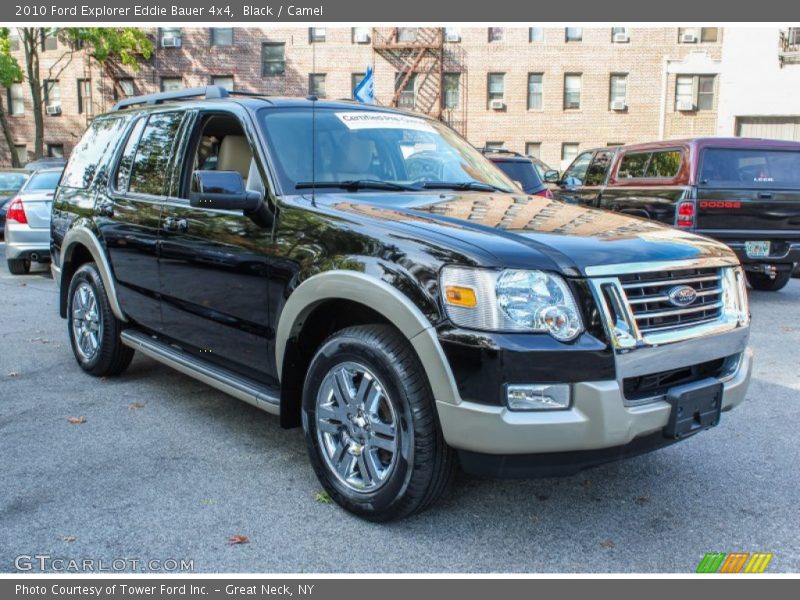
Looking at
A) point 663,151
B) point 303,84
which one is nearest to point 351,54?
point 303,84

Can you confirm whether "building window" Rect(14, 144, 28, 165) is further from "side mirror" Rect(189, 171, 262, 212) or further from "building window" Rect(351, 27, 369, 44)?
"side mirror" Rect(189, 171, 262, 212)

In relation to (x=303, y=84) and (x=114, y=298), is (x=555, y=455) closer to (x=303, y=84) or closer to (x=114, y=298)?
(x=114, y=298)

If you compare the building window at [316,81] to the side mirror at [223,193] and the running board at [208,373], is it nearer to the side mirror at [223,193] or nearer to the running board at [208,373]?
the running board at [208,373]

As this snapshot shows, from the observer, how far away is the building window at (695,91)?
3303 cm

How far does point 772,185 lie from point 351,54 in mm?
27639

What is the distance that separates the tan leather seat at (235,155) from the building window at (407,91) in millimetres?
30526

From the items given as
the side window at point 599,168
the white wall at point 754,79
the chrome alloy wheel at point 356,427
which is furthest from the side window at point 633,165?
the white wall at point 754,79

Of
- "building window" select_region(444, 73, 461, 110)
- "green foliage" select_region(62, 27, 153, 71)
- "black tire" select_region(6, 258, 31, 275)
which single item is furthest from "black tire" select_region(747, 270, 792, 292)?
"green foliage" select_region(62, 27, 153, 71)

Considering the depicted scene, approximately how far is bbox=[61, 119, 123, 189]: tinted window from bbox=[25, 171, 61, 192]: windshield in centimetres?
599

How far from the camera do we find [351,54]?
34.6 metres

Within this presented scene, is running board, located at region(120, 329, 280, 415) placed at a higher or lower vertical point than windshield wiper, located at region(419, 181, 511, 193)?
lower

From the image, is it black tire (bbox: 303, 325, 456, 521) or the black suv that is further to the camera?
black tire (bbox: 303, 325, 456, 521)

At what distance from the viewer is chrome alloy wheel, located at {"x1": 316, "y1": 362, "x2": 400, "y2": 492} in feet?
10.8

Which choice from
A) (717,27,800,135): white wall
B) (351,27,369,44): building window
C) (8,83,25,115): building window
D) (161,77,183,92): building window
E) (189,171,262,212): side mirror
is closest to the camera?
(189,171,262,212): side mirror
